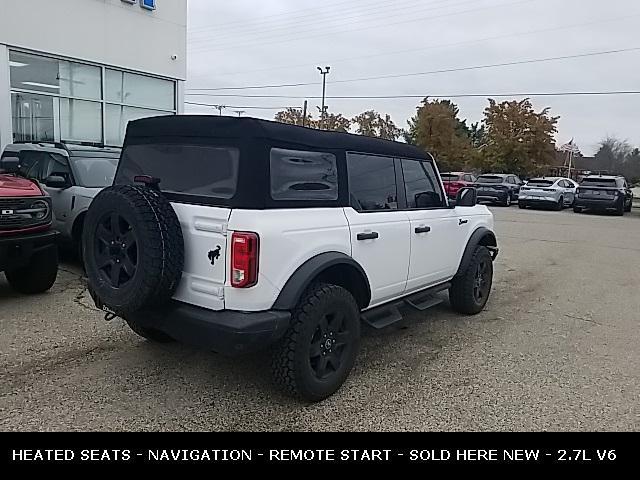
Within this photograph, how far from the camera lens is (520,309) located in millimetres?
6215

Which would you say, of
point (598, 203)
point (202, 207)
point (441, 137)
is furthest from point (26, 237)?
point (441, 137)

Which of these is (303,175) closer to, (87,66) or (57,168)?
(57,168)

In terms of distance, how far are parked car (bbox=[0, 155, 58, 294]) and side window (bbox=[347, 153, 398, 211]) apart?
3.48m

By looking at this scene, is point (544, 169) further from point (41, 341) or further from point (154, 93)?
point (41, 341)

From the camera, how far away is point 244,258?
3.10 m

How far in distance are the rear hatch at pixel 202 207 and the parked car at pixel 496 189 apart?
845 inches

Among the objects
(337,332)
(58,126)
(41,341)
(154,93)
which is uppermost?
(154,93)

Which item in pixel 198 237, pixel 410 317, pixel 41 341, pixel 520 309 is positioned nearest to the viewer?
pixel 198 237

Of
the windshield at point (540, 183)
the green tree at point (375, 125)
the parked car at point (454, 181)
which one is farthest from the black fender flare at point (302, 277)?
the green tree at point (375, 125)

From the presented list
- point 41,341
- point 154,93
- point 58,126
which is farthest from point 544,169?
point 41,341

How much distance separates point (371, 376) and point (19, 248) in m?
3.70

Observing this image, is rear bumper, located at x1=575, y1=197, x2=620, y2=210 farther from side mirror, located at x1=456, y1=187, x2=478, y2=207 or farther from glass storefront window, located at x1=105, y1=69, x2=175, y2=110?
side mirror, located at x1=456, y1=187, x2=478, y2=207
